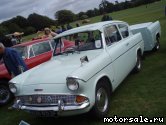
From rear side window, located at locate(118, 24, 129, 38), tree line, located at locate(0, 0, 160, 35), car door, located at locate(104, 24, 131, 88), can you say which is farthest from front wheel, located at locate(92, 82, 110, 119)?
tree line, located at locate(0, 0, 160, 35)

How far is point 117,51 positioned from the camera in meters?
6.15

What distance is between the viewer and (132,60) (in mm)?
7031

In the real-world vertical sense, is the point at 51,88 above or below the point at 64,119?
above

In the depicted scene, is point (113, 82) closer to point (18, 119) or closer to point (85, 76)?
point (85, 76)

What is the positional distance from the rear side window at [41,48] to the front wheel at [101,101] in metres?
3.96

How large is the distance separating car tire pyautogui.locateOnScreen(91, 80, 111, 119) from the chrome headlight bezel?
0.54 m

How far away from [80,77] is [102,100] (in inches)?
35.5

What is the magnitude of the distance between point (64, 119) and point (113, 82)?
4.19 feet

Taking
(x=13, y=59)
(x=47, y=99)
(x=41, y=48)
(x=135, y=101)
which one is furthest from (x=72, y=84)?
(x=41, y=48)

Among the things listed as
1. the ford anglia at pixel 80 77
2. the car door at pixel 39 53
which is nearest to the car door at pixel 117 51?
the ford anglia at pixel 80 77

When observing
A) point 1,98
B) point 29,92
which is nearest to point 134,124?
point 29,92

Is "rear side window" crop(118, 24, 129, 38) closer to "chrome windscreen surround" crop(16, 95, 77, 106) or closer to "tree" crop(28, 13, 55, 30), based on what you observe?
"chrome windscreen surround" crop(16, 95, 77, 106)

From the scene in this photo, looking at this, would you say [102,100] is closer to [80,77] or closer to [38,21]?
[80,77]

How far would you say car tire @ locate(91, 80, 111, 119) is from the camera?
16.3 feet
